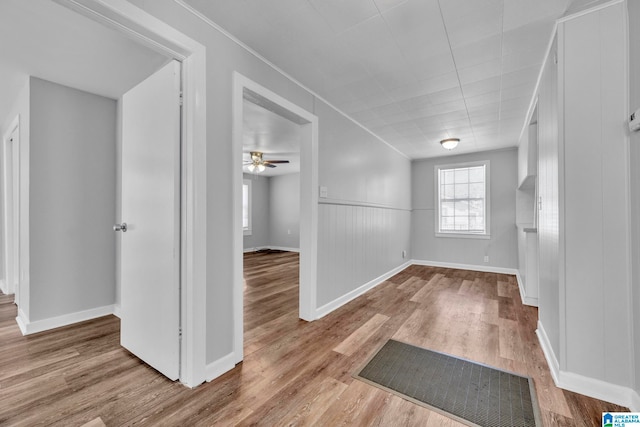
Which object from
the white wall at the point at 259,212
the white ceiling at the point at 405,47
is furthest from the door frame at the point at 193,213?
the white wall at the point at 259,212

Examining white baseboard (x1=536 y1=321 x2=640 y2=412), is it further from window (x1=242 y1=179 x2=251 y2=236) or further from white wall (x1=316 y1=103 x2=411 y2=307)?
window (x1=242 y1=179 x2=251 y2=236)

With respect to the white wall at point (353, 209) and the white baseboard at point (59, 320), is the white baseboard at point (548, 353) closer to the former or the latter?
the white wall at point (353, 209)

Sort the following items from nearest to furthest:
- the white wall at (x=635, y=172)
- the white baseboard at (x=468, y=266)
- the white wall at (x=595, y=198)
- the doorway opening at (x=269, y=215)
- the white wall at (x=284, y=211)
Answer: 1. the white wall at (x=635, y=172)
2. the white wall at (x=595, y=198)
3. the doorway opening at (x=269, y=215)
4. the white baseboard at (x=468, y=266)
5. the white wall at (x=284, y=211)

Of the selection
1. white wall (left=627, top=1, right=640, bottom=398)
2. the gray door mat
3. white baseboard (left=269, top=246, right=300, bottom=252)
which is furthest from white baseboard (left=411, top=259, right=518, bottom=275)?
white wall (left=627, top=1, right=640, bottom=398)

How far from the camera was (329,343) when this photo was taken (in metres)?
2.34

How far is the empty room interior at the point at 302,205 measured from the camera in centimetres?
157

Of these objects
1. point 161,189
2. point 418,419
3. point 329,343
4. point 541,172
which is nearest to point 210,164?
point 161,189

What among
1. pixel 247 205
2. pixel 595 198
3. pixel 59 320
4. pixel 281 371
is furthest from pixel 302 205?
pixel 247 205

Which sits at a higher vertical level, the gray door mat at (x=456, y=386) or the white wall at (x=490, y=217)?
the white wall at (x=490, y=217)

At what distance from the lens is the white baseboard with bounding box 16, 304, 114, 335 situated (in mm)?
2480

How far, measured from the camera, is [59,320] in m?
2.64

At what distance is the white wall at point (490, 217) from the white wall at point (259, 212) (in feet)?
15.5

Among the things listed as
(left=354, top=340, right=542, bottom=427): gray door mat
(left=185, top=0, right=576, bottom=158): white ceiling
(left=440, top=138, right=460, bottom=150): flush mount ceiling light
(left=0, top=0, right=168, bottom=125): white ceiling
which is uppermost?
(left=185, top=0, right=576, bottom=158): white ceiling

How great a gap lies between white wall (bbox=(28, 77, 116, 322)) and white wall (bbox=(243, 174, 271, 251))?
17.2 feet
